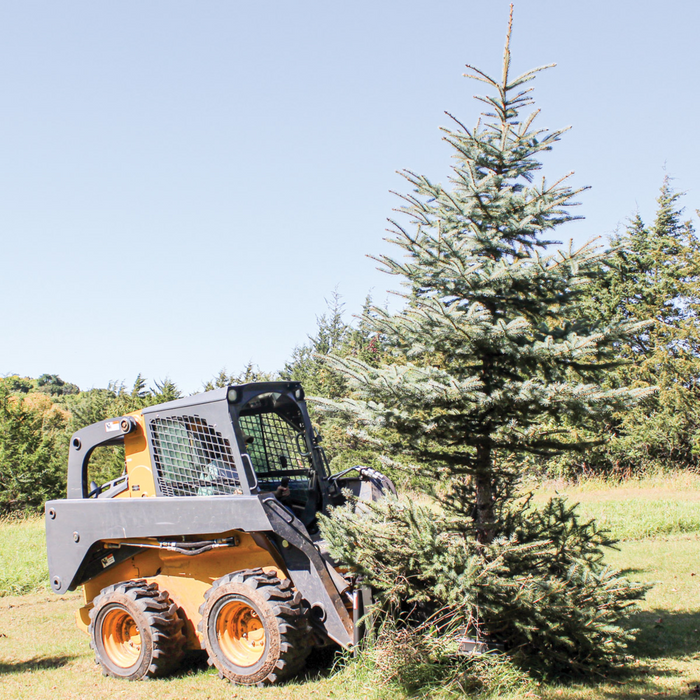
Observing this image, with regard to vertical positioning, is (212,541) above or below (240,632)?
above

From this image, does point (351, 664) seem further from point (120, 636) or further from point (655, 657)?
point (655, 657)

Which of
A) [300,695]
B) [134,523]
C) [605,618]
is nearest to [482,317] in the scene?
[605,618]

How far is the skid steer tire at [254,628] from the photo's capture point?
6043 millimetres

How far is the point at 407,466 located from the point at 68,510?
12.4 ft

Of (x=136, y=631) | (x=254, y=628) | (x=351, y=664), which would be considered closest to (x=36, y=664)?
(x=136, y=631)

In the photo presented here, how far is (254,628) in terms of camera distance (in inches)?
257

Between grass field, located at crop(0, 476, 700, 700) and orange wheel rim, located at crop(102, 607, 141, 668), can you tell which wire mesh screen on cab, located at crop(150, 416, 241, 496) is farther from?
grass field, located at crop(0, 476, 700, 700)

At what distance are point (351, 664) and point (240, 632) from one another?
1.25 m

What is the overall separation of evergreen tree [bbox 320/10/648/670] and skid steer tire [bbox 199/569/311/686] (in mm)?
740

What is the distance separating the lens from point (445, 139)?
6.64m

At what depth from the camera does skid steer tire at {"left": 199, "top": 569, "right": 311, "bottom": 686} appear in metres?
6.04

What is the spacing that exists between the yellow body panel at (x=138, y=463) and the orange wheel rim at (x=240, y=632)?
1.55 m

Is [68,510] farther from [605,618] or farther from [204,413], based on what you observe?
[605,618]

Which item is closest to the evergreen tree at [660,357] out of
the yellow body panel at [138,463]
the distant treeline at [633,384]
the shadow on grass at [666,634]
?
the distant treeline at [633,384]
